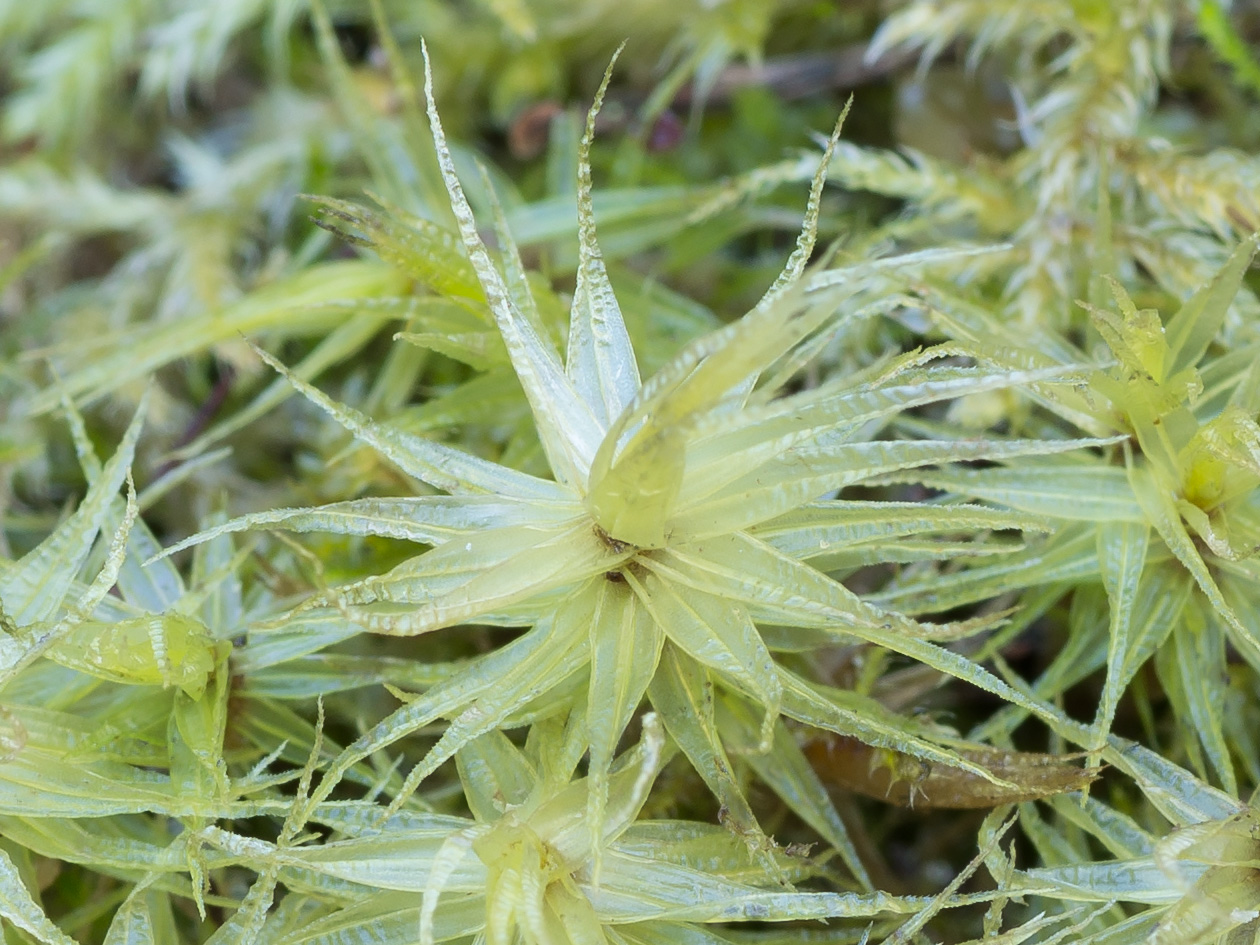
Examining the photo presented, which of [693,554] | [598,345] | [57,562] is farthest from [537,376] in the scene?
[57,562]

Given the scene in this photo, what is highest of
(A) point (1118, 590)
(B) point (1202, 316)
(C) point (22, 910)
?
(B) point (1202, 316)

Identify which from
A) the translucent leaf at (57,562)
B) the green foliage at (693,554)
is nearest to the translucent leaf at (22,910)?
the green foliage at (693,554)

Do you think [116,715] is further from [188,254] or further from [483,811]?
[188,254]

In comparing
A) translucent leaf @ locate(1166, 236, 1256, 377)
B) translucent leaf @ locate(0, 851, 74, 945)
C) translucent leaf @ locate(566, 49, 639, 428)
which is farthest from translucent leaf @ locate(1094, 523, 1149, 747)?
translucent leaf @ locate(0, 851, 74, 945)

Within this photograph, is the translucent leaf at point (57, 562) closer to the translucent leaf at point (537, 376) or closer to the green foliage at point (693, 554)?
the green foliage at point (693, 554)

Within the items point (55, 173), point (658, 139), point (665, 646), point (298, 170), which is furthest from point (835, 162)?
point (55, 173)

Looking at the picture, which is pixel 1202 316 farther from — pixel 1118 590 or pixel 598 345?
pixel 598 345

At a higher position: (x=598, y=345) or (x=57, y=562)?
(x=598, y=345)

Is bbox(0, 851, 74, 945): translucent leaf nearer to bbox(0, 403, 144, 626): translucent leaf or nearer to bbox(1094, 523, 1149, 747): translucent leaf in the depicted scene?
bbox(0, 403, 144, 626): translucent leaf
